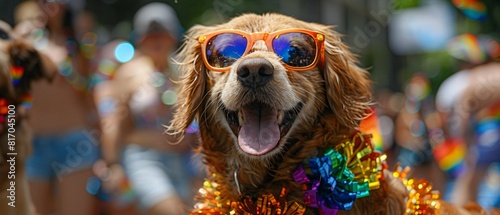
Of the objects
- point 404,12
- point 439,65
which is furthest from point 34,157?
point 439,65

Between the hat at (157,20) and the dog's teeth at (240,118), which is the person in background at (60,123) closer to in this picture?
the hat at (157,20)

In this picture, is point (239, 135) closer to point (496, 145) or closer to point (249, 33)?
point (249, 33)

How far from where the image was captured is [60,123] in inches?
191

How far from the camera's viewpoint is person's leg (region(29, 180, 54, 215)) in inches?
177

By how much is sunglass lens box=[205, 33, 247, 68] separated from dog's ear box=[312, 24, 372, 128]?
0.40 meters

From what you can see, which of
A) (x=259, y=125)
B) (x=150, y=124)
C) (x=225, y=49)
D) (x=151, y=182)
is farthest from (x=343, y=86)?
(x=150, y=124)

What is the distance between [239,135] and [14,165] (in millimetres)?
1092

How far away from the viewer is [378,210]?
129 inches

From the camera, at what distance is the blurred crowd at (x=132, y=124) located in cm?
468

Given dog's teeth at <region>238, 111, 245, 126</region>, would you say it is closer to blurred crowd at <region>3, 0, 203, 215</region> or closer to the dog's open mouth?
the dog's open mouth

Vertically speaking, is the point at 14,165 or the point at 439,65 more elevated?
the point at 439,65

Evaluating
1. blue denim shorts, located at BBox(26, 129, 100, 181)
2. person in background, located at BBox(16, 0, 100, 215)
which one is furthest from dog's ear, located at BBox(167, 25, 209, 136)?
blue denim shorts, located at BBox(26, 129, 100, 181)

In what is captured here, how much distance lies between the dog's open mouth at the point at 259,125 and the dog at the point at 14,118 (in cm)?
100

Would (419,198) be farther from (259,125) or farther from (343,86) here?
(259,125)
